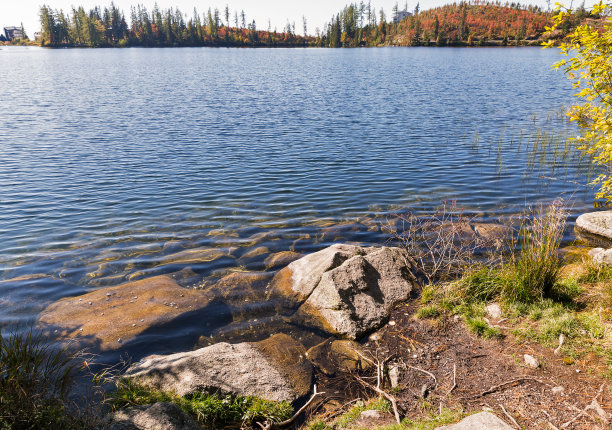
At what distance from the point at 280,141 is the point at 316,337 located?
594 inches

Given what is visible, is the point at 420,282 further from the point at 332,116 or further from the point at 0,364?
the point at 332,116

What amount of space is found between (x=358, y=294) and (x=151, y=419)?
4290 millimetres

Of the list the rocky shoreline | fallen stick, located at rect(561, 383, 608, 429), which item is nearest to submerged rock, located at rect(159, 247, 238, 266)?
the rocky shoreline

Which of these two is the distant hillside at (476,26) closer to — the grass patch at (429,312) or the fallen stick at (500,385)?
the grass patch at (429,312)

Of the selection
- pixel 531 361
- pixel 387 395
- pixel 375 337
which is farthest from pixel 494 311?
pixel 387 395

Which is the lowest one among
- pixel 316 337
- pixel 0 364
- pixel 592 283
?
pixel 316 337

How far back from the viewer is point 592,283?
6758 mm

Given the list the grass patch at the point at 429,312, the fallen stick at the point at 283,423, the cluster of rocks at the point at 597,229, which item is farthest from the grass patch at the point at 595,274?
the fallen stick at the point at 283,423

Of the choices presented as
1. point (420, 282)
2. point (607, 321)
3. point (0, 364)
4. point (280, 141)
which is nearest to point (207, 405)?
point (0, 364)

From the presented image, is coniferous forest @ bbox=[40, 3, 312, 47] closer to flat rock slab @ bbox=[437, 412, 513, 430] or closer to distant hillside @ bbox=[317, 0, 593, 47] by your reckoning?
distant hillside @ bbox=[317, 0, 593, 47]

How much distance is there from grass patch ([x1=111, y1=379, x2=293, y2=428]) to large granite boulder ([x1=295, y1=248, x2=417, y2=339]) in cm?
207

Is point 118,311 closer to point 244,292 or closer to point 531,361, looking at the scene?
point 244,292

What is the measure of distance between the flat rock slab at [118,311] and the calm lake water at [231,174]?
0.47 m

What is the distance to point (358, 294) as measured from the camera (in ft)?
24.4
